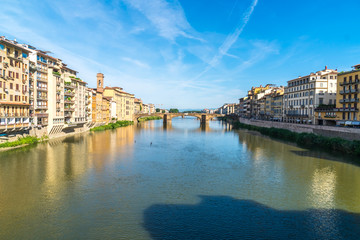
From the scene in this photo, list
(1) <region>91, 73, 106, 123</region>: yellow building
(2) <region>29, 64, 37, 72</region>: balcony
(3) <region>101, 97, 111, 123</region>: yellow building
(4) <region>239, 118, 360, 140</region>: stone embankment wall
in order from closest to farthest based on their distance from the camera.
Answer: (4) <region>239, 118, 360, 140</region>: stone embankment wall < (2) <region>29, 64, 37, 72</region>: balcony < (1) <region>91, 73, 106, 123</region>: yellow building < (3) <region>101, 97, 111, 123</region>: yellow building

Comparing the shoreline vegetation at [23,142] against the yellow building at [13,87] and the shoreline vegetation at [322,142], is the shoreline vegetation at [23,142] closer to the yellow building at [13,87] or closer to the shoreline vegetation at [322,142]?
the yellow building at [13,87]

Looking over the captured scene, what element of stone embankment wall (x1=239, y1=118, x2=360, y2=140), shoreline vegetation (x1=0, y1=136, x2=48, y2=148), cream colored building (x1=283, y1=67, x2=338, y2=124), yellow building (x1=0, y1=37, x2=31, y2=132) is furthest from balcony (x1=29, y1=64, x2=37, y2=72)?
cream colored building (x1=283, y1=67, x2=338, y2=124)

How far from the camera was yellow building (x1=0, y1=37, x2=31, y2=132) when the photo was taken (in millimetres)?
31969

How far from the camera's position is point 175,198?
1855 cm

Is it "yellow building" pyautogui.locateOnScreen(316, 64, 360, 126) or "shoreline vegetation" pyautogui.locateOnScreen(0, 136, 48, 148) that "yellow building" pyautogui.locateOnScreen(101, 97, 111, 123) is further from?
"yellow building" pyautogui.locateOnScreen(316, 64, 360, 126)

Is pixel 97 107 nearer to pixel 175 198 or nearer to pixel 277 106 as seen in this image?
pixel 277 106

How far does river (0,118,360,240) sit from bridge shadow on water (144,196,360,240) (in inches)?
2.2

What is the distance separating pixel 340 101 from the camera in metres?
46.1

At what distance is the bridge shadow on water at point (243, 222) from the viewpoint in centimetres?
1361

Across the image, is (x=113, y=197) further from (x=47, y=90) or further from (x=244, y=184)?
(x=47, y=90)

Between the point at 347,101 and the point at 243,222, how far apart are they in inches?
1598

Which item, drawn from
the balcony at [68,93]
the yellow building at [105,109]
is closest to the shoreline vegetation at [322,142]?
the balcony at [68,93]

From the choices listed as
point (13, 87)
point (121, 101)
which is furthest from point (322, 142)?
point (121, 101)

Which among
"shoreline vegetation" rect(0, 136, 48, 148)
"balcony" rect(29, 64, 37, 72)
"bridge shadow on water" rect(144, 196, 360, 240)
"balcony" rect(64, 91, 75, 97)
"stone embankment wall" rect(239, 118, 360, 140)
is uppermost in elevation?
"balcony" rect(29, 64, 37, 72)
